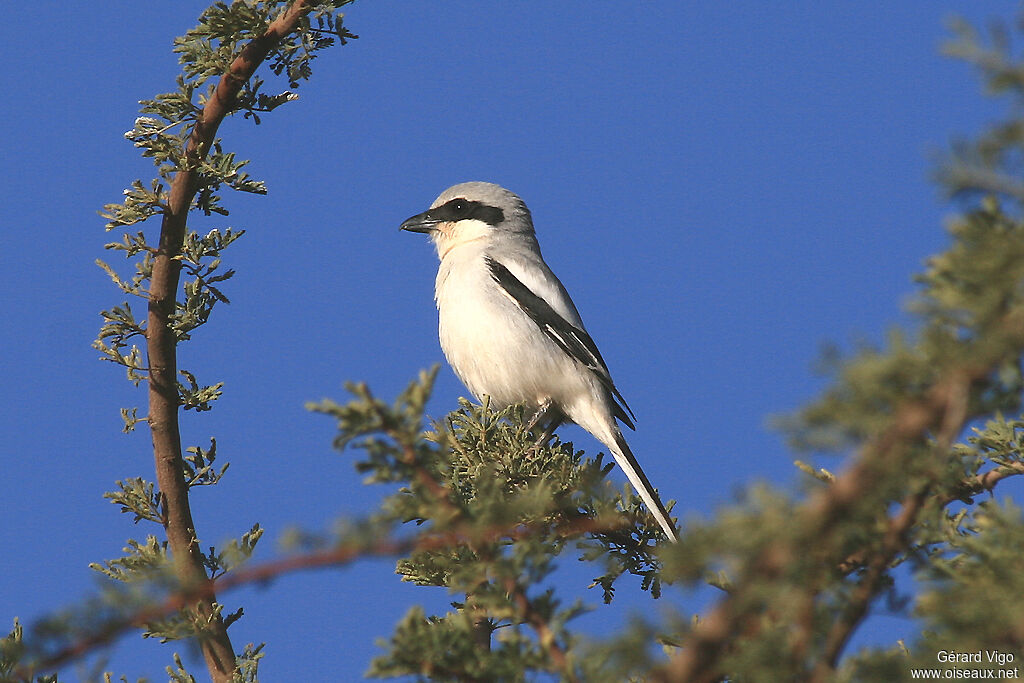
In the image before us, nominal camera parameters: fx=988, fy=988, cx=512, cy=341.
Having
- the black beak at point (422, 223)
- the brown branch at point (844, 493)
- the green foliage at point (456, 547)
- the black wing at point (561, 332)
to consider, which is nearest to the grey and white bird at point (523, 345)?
the black wing at point (561, 332)

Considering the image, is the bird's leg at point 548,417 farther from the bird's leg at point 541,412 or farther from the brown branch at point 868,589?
the brown branch at point 868,589

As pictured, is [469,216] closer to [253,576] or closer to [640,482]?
[640,482]

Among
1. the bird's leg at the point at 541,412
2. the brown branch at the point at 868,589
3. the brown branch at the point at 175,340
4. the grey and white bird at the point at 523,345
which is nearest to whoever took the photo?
the brown branch at the point at 868,589

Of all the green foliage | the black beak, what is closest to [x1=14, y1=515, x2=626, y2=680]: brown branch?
the green foliage

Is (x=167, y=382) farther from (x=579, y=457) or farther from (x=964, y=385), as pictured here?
(x=964, y=385)

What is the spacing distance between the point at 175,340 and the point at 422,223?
350cm

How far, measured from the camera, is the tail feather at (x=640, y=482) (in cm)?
353

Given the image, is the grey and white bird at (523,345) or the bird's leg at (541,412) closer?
the grey and white bird at (523,345)

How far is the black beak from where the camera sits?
6.23m

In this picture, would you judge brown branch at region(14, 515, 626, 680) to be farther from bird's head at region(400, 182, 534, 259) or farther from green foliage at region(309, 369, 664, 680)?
bird's head at region(400, 182, 534, 259)

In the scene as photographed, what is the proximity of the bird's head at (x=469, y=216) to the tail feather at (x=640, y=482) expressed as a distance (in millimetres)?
1702

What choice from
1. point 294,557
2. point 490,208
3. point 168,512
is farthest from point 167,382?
point 490,208

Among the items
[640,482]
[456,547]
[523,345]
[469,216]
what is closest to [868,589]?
[456,547]

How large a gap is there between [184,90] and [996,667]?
2.58 metres
